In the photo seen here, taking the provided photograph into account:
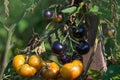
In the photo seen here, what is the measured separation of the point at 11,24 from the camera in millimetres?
1681

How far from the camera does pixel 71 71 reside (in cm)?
137

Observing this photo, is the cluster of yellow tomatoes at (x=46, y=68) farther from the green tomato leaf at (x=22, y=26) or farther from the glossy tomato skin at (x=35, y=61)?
the green tomato leaf at (x=22, y=26)

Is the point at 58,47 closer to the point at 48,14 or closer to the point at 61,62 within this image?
the point at 61,62

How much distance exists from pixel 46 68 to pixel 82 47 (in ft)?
0.47

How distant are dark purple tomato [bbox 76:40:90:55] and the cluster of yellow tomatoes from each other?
5 centimetres

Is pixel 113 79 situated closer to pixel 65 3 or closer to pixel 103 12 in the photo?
pixel 103 12

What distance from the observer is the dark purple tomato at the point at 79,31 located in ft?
4.72

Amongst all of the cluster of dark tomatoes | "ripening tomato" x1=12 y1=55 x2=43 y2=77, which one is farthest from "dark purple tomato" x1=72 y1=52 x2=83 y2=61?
"ripening tomato" x1=12 y1=55 x2=43 y2=77

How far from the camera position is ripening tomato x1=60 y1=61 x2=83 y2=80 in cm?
137

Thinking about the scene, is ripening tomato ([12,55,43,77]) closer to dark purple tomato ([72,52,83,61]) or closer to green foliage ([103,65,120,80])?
dark purple tomato ([72,52,83,61])

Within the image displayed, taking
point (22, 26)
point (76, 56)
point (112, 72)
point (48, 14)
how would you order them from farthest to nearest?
point (22, 26) < point (48, 14) < point (76, 56) < point (112, 72)

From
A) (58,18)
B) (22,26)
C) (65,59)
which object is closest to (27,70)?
(65,59)

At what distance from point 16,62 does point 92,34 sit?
11.2 inches

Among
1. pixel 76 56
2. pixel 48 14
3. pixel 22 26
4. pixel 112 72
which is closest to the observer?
pixel 112 72
